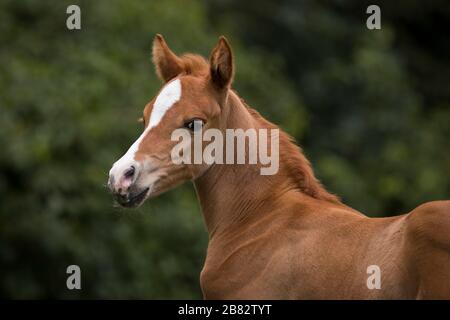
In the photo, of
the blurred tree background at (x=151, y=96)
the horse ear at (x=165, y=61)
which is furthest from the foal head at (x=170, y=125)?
the blurred tree background at (x=151, y=96)

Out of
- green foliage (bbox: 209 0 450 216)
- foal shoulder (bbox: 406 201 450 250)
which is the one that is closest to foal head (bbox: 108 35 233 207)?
foal shoulder (bbox: 406 201 450 250)

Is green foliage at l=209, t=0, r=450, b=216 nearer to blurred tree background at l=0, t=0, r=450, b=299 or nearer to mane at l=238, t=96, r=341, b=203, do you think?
blurred tree background at l=0, t=0, r=450, b=299

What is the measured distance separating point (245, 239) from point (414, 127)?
16269mm

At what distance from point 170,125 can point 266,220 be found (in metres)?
0.89

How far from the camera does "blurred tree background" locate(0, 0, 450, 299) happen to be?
45.3ft

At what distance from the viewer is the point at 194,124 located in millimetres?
6520

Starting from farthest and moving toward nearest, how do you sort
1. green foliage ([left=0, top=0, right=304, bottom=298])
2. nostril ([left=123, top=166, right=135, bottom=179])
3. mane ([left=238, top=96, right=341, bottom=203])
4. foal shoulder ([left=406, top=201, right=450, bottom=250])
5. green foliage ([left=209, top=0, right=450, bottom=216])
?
green foliage ([left=209, top=0, right=450, bottom=216])
green foliage ([left=0, top=0, right=304, bottom=298])
mane ([left=238, top=96, right=341, bottom=203])
nostril ([left=123, top=166, right=135, bottom=179])
foal shoulder ([left=406, top=201, right=450, bottom=250])

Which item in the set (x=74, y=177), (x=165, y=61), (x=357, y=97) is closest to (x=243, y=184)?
(x=165, y=61)

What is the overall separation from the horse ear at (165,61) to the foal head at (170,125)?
4.4 inches

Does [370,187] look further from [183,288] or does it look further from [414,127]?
[183,288]

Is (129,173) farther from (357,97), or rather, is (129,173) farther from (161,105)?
(357,97)

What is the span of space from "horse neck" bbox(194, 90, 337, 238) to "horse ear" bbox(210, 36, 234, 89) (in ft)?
0.61

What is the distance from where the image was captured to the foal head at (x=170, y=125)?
6285mm

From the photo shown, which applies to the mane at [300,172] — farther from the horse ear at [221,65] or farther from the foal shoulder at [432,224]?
the foal shoulder at [432,224]
